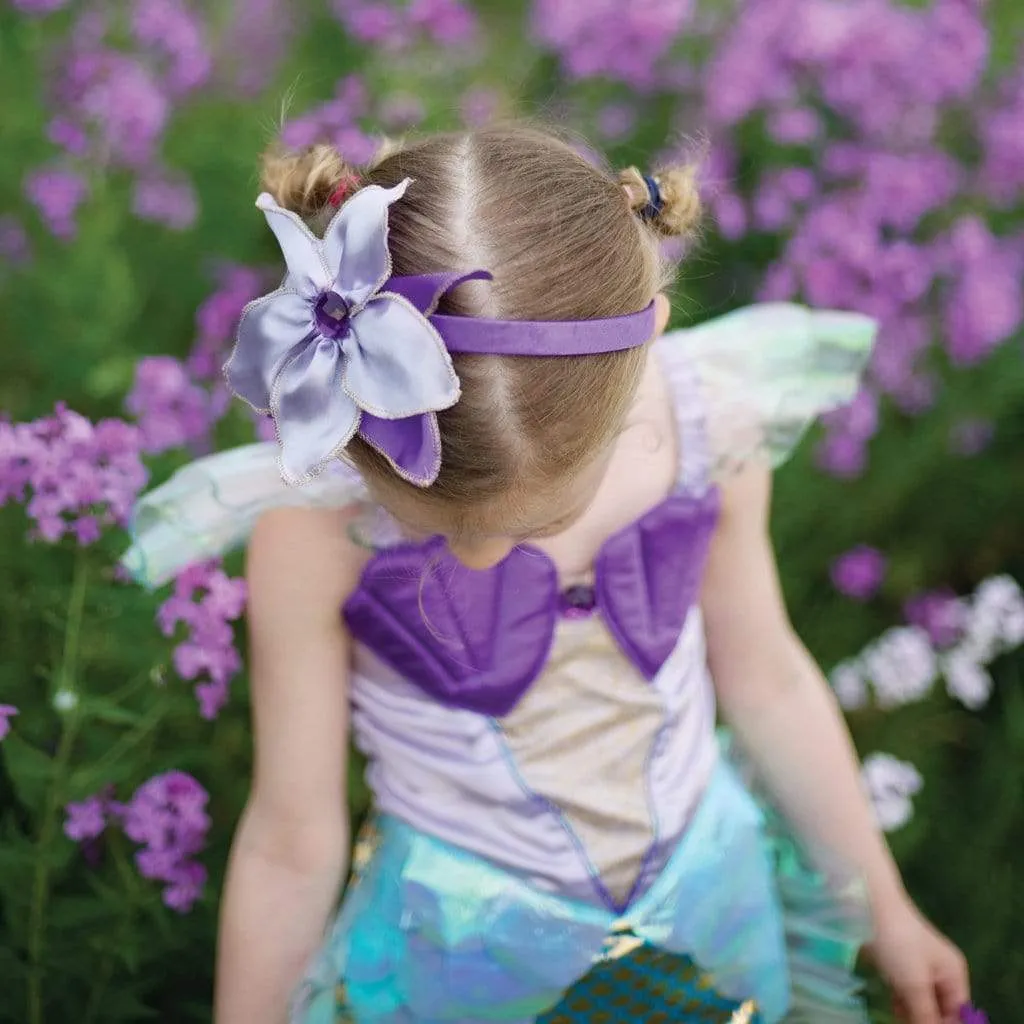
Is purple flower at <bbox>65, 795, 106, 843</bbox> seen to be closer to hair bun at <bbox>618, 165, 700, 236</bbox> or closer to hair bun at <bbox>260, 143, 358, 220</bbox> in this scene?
hair bun at <bbox>260, 143, 358, 220</bbox>

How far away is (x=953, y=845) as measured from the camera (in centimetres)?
167

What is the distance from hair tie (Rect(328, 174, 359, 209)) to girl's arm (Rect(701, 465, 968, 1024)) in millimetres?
496

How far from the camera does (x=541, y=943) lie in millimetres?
1034

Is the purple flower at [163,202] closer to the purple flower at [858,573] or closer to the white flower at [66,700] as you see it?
the white flower at [66,700]

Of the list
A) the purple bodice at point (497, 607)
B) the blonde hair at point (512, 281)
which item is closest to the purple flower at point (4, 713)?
the purple bodice at point (497, 607)

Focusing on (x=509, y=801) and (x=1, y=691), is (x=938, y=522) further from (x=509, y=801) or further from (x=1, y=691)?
(x=1, y=691)

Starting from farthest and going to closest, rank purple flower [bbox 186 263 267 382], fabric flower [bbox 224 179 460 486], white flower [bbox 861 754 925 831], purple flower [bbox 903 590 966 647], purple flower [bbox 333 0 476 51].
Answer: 1. purple flower [bbox 333 0 476 51]
2. purple flower [bbox 903 590 966 647]
3. purple flower [bbox 186 263 267 382]
4. white flower [bbox 861 754 925 831]
5. fabric flower [bbox 224 179 460 486]

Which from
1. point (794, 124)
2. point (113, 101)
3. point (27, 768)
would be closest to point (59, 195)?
point (113, 101)

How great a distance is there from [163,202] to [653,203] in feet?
4.24

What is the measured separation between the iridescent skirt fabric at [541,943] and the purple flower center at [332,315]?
0.52 meters

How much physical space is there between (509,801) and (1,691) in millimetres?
597

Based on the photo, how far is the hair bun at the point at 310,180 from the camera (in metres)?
0.88

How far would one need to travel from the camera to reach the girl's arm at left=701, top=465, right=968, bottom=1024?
45.1 inches

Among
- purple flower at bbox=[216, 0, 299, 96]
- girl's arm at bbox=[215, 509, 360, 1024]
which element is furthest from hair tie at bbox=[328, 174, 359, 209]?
purple flower at bbox=[216, 0, 299, 96]
